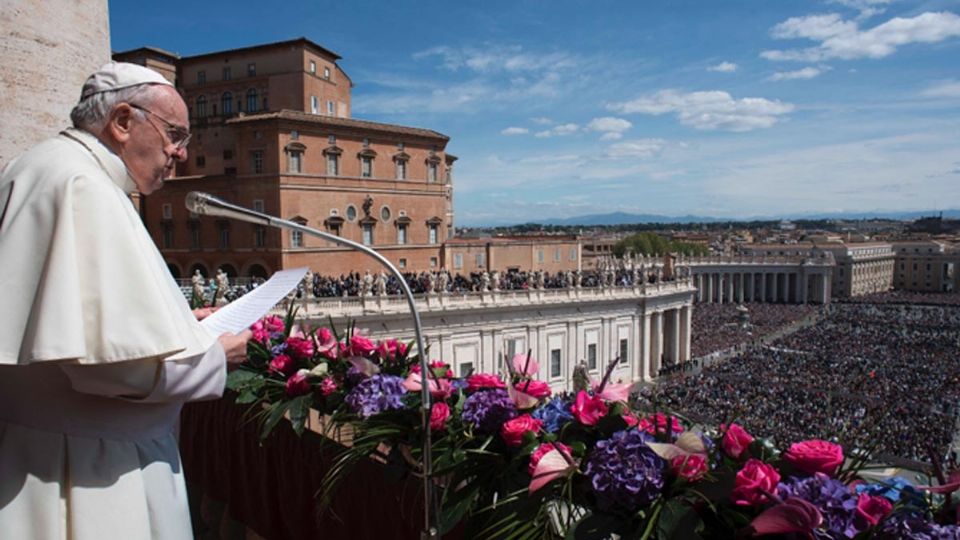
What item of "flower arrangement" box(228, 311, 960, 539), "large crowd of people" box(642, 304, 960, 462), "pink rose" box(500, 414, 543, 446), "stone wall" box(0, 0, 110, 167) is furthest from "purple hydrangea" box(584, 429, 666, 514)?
"large crowd of people" box(642, 304, 960, 462)

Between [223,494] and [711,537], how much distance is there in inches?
178

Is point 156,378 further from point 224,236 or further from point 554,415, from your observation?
point 224,236

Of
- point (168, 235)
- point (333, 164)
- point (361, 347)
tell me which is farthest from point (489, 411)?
point (168, 235)

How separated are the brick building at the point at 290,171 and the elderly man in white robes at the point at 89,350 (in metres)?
33.5

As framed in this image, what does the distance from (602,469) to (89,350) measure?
1.99 meters

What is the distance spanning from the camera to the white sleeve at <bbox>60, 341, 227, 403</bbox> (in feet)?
7.40

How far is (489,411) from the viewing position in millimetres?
3510

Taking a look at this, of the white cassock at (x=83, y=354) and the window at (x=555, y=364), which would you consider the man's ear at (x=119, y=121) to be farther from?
the window at (x=555, y=364)

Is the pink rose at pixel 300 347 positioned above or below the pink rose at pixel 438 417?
above

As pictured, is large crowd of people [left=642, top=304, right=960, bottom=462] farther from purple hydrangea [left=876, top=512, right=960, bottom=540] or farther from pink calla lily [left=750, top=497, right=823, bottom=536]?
pink calla lily [left=750, top=497, right=823, bottom=536]

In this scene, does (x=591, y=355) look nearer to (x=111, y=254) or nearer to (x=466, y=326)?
(x=466, y=326)

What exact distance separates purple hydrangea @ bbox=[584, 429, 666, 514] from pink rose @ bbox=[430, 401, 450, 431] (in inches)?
45.2

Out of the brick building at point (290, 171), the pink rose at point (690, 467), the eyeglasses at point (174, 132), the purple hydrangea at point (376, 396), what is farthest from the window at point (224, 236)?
the pink rose at point (690, 467)

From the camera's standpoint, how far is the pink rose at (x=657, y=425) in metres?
3.17
